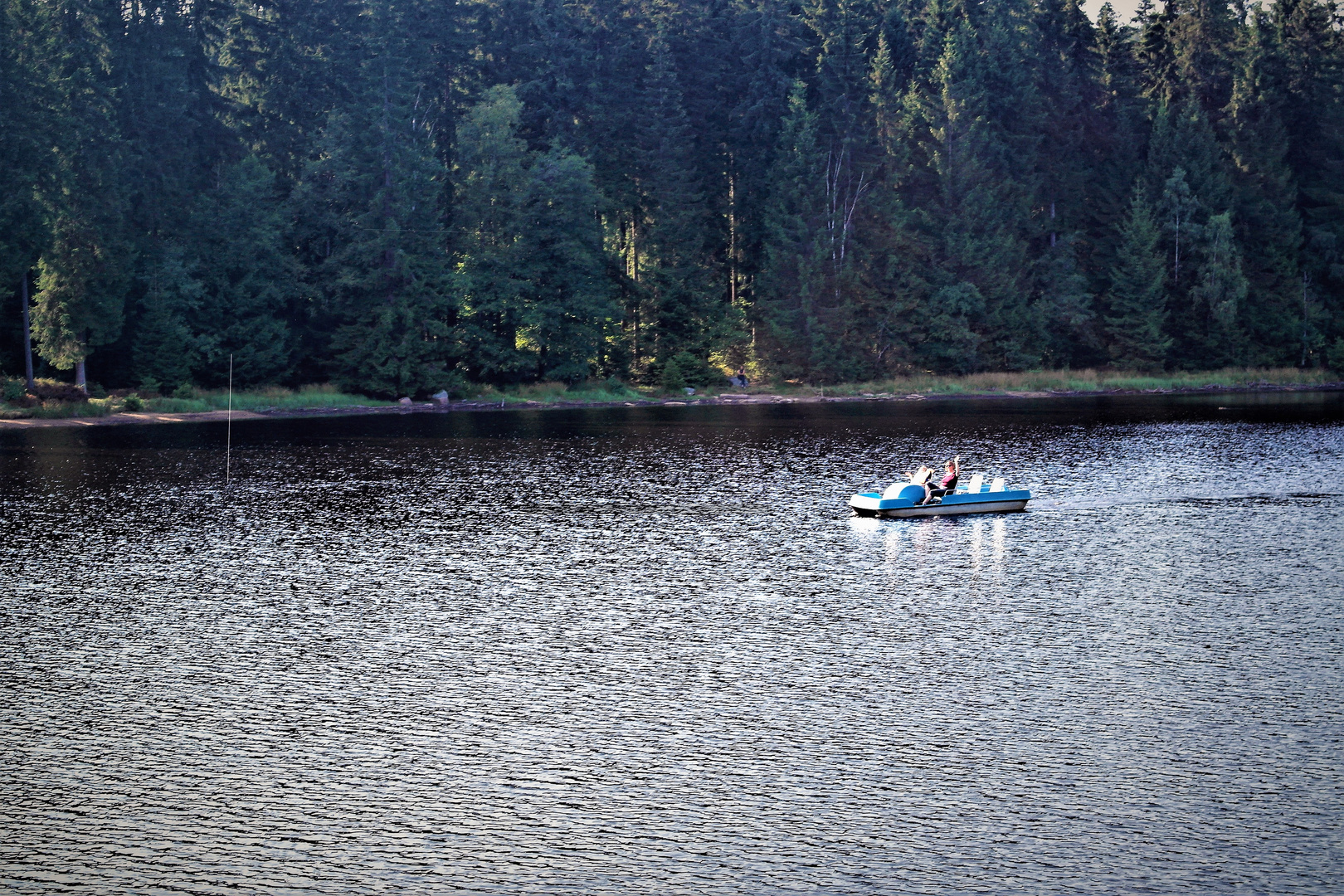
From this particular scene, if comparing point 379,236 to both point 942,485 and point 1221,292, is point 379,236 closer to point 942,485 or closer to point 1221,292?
point 942,485

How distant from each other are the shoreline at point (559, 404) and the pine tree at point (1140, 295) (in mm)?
5515

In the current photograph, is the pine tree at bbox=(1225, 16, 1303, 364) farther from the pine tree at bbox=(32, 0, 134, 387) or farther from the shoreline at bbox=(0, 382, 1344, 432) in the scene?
the pine tree at bbox=(32, 0, 134, 387)

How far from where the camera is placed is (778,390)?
106m

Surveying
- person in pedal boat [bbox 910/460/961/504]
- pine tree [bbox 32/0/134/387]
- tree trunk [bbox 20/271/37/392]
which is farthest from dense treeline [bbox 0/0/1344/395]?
person in pedal boat [bbox 910/460/961/504]

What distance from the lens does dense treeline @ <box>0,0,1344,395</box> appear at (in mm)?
85250

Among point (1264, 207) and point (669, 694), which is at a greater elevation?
point (1264, 207)

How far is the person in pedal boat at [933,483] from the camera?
134ft

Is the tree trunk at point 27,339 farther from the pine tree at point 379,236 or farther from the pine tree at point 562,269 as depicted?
the pine tree at point 562,269

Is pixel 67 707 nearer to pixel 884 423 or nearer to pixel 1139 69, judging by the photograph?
pixel 884 423

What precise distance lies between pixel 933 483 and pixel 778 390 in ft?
210

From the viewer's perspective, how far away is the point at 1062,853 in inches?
565

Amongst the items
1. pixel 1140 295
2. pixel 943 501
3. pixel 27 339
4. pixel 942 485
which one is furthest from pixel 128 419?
pixel 1140 295

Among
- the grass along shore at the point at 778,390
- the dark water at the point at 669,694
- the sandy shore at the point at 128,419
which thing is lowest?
the dark water at the point at 669,694

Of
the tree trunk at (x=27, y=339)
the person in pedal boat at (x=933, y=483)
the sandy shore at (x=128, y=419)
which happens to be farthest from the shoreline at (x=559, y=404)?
the person in pedal boat at (x=933, y=483)
